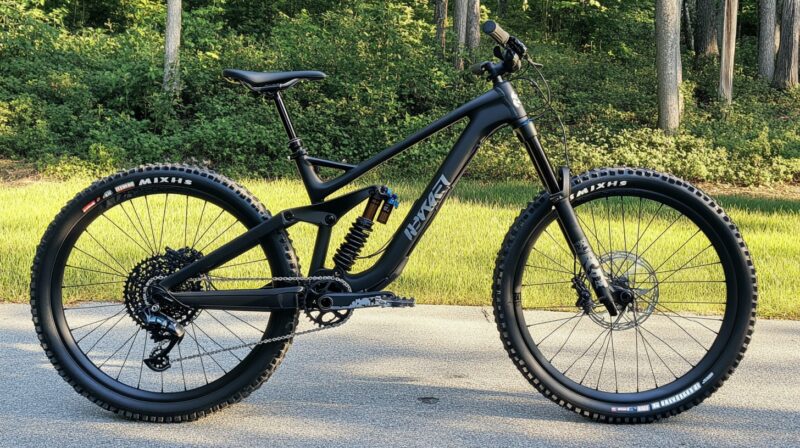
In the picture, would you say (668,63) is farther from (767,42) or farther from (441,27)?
(767,42)

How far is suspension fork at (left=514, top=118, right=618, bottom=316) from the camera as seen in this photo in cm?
319

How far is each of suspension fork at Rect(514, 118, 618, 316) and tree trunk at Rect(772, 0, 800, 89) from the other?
51.4 feet

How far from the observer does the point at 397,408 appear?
3383 millimetres

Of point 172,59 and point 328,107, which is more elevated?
point 172,59

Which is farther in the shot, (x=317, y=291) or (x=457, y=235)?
(x=457, y=235)

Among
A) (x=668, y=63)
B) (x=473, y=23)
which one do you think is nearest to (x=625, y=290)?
(x=668, y=63)

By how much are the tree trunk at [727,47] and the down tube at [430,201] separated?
12.2m

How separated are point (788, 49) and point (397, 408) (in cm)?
1637

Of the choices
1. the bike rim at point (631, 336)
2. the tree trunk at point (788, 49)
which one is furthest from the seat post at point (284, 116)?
the tree trunk at point (788, 49)

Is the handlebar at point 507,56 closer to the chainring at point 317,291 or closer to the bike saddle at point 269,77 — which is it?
the bike saddle at point 269,77

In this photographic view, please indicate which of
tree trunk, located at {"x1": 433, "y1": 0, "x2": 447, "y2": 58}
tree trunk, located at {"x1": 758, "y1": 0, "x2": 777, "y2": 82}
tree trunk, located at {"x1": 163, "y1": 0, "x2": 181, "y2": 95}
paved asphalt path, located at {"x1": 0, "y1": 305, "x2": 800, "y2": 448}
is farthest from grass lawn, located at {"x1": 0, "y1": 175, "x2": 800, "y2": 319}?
tree trunk, located at {"x1": 758, "y1": 0, "x2": 777, "y2": 82}

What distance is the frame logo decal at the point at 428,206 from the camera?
10.7 feet

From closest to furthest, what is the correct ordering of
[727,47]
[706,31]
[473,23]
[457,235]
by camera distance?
[457,235], [727,47], [473,23], [706,31]

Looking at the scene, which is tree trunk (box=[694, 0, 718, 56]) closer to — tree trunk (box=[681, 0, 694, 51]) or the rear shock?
tree trunk (box=[681, 0, 694, 51])
